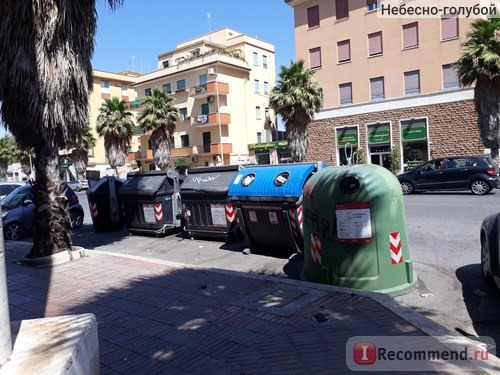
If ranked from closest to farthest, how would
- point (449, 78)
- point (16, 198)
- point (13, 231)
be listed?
1. point (13, 231)
2. point (16, 198)
3. point (449, 78)

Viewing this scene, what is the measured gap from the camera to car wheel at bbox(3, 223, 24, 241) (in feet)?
40.3

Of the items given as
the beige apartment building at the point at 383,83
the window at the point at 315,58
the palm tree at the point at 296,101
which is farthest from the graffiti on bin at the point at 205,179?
the window at the point at 315,58

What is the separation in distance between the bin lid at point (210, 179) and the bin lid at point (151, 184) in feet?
3.18

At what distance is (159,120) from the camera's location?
1350 inches

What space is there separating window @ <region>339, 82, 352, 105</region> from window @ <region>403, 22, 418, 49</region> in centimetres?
460

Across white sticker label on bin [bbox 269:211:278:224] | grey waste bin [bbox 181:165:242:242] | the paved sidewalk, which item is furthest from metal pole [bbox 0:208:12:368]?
grey waste bin [bbox 181:165:242:242]

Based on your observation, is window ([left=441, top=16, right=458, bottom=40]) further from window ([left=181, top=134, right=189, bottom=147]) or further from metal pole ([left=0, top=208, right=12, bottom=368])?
metal pole ([left=0, top=208, right=12, bottom=368])

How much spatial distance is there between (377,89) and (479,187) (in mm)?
16209

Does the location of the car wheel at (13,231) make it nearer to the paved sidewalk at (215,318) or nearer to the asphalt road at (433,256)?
the asphalt road at (433,256)

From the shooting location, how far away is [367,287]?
5.41m

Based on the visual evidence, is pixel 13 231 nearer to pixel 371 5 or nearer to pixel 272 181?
pixel 272 181

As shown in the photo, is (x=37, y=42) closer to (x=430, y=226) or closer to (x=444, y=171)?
(x=430, y=226)

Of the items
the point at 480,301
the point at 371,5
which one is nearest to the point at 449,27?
the point at 371,5

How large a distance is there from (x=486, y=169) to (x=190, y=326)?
1560cm
